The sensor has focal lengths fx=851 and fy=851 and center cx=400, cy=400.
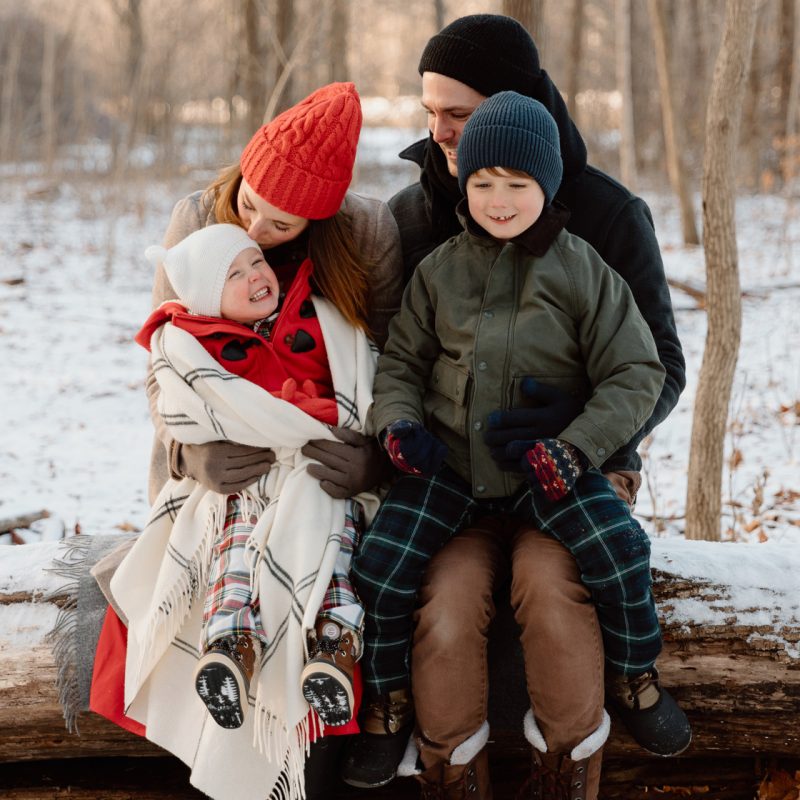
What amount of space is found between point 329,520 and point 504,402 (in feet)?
1.94

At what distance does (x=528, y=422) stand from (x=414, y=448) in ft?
1.04

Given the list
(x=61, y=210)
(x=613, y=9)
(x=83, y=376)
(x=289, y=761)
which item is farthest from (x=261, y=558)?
(x=613, y=9)

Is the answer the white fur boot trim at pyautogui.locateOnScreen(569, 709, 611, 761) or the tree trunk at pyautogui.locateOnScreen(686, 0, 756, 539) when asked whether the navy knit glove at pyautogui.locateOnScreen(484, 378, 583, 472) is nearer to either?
the white fur boot trim at pyautogui.locateOnScreen(569, 709, 611, 761)

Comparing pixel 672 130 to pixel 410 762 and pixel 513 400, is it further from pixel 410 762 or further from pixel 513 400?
pixel 410 762

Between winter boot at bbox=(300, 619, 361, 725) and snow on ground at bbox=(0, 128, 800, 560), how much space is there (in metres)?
2.39

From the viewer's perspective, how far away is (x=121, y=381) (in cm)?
712

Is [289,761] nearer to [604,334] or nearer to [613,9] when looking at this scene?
[604,334]

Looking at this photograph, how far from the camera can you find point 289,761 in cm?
221

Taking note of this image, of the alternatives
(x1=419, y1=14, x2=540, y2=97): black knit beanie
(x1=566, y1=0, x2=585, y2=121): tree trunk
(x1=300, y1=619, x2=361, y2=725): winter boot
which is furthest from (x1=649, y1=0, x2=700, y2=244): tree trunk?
(x1=300, y1=619, x2=361, y2=725): winter boot

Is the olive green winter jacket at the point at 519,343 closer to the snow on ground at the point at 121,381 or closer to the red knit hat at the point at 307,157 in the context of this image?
the red knit hat at the point at 307,157

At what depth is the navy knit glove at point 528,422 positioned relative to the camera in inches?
89.7

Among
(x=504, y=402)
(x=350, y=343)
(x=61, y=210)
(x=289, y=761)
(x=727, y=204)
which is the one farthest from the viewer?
(x=61, y=210)

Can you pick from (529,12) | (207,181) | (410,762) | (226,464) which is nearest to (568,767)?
(410,762)

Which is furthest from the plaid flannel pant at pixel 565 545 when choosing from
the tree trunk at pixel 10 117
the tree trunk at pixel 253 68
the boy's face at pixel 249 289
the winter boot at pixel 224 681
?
the tree trunk at pixel 10 117
